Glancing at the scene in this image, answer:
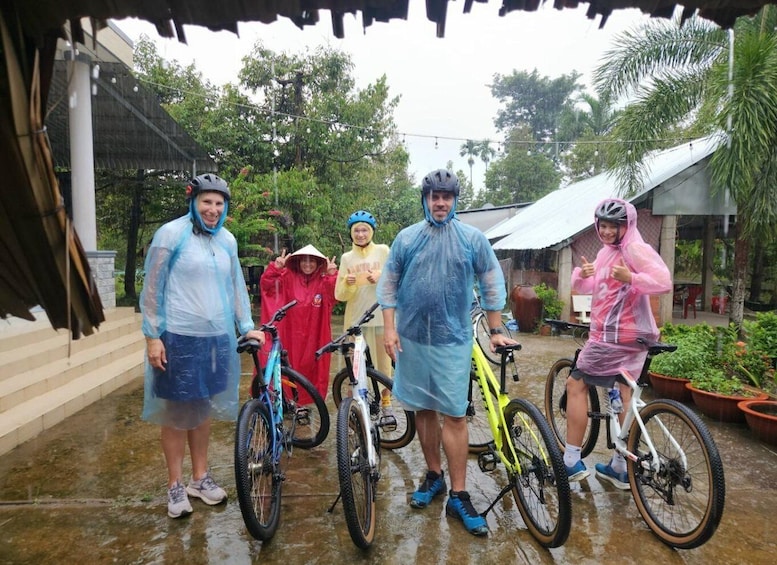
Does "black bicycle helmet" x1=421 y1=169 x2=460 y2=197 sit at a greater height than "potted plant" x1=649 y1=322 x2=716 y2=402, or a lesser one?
greater

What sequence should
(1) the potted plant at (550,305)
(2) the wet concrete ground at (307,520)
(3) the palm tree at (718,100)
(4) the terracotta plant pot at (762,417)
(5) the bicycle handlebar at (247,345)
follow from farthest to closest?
(1) the potted plant at (550,305) < (3) the palm tree at (718,100) < (4) the terracotta plant pot at (762,417) < (5) the bicycle handlebar at (247,345) < (2) the wet concrete ground at (307,520)

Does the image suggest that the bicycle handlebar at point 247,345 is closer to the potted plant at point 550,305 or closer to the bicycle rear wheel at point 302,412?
the bicycle rear wheel at point 302,412

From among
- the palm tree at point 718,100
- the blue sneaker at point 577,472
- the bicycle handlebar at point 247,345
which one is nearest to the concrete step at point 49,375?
the bicycle handlebar at point 247,345

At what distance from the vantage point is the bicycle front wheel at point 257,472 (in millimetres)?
2256

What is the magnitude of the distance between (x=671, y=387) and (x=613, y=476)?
2.05 meters

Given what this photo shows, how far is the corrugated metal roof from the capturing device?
8898 mm

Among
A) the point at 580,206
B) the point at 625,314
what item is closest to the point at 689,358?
the point at 625,314

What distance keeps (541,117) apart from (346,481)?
4118 cm

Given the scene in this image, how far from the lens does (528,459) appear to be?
99.0 inches

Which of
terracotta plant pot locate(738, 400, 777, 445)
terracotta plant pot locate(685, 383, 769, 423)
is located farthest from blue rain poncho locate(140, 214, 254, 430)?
terracotta plant pot locate(685, 383, 769, 423)

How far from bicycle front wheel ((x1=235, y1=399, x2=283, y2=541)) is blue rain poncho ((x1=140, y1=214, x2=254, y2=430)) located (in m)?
0.24

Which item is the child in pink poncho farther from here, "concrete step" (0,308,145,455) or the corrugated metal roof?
the corrugated metal roof

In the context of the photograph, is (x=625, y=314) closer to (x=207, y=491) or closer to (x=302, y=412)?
(x=302, y=412)

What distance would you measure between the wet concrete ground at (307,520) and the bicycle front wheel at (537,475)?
105 mm
